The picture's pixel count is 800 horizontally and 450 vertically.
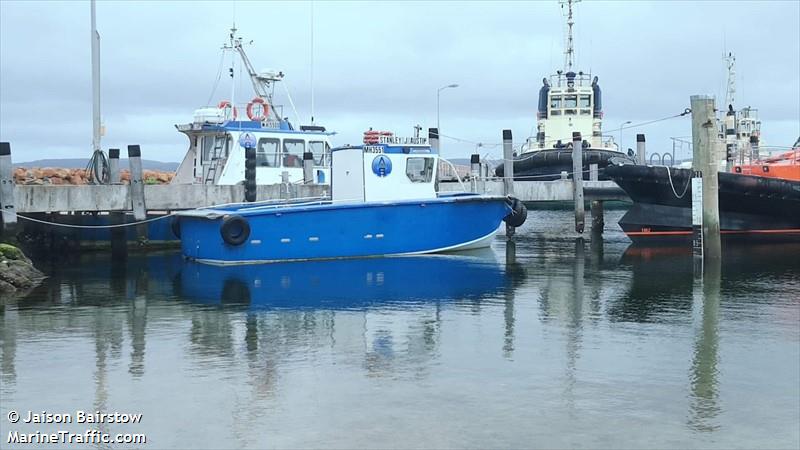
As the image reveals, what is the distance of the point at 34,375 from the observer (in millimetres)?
9492

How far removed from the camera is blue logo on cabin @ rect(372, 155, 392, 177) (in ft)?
65.6

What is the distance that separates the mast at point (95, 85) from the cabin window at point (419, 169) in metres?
6.67

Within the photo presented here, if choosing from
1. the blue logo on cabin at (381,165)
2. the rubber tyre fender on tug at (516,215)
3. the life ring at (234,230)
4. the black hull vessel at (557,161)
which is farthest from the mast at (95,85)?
the black hull vessel at (557,161)

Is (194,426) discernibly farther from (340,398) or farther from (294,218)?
(294,218)

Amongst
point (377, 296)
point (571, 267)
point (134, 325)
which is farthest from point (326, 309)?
point (571, 267)

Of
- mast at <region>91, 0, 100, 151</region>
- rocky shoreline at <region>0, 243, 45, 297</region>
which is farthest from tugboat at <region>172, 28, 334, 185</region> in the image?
rocky shoreline at <region>0, 243, 45, 297</region>

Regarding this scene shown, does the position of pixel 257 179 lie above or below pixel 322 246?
above

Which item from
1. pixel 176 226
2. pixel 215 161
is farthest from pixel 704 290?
pixel 215 161

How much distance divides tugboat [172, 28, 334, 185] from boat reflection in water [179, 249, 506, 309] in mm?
3627

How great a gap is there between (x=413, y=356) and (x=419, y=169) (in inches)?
416

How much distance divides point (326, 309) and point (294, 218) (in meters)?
5.48

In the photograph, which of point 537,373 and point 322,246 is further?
point 322,246

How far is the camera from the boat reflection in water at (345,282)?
14.6 m

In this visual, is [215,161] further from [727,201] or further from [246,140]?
[727,201]
